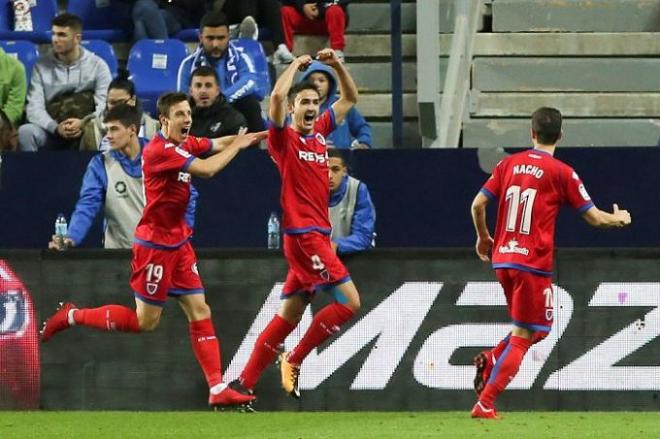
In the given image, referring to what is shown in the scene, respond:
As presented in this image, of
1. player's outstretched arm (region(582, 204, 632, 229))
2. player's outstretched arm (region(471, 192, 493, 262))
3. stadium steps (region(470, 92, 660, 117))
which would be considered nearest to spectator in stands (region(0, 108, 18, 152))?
stadium steps (region(470, 92, 660, 117))

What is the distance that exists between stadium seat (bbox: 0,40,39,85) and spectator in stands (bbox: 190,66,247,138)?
2.70 meters

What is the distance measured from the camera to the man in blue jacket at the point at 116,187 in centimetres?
1092

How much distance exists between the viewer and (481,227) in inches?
382

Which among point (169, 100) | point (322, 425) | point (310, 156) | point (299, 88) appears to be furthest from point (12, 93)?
point (322, 425)

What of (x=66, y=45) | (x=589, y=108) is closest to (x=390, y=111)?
(x=589, y=108)

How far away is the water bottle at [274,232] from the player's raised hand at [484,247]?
2.00 metres

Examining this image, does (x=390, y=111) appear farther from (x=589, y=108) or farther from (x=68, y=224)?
(x=68, y=224)

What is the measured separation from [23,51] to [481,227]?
603cm

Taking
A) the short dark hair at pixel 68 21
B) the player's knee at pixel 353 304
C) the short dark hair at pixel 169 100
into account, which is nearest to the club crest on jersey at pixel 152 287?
the short dark hair at pixel 169 100

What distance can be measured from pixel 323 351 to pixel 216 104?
217 cm

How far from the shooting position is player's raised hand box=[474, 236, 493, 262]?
9.80 m

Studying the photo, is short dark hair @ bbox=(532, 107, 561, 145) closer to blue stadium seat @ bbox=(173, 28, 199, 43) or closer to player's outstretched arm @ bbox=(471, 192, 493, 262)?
player's outstretched arm @ bbox=(471, 192, 493, 262)

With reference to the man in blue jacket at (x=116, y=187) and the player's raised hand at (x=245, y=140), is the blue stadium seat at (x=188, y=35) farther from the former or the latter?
the player's raised hand at (x=245, y=140)

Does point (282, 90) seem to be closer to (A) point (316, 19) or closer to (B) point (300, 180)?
(B) point (300, 180)
